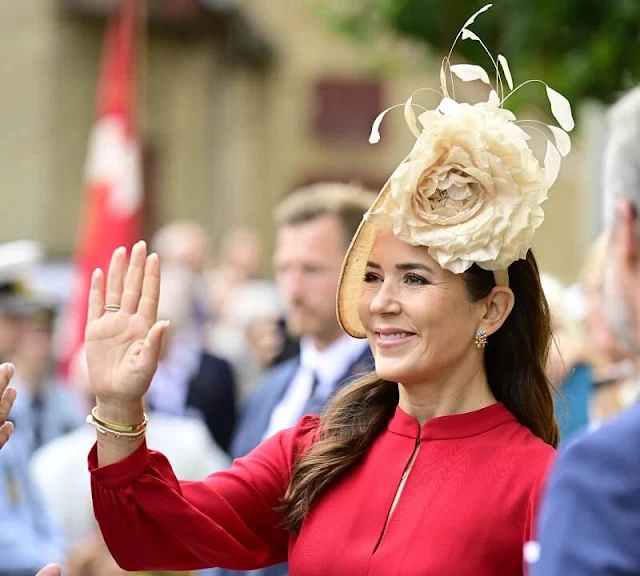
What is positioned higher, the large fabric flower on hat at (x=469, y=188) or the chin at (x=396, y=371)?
the large fabric flower on hat at (x=469, y=188)

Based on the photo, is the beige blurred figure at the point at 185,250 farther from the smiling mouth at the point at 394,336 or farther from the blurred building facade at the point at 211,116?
the smiling mouth at the point at 394,336

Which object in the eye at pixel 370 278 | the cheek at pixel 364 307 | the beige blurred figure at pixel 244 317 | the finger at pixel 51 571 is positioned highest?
the eye at pixel 370 278

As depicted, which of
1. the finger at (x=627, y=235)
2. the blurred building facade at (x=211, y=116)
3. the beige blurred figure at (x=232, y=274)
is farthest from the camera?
the blurred building facade at (x=211, y=116)

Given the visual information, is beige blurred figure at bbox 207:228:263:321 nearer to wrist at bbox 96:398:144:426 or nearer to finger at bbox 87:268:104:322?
finger at bbox 87:268:104:322

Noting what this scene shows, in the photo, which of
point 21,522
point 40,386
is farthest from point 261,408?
point 40,386

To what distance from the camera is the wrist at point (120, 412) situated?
10.8 feet

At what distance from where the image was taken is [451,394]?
3.42 meters

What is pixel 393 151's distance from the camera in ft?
61.0

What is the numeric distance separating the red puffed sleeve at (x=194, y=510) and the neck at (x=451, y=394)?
1.05 feet

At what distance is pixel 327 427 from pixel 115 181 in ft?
24.1

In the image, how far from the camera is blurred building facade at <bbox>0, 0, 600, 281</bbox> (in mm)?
16375

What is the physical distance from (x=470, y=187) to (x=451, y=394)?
509 mm

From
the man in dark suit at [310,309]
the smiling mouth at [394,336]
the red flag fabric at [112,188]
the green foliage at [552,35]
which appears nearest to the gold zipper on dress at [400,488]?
the smiling mouth at [394,336]

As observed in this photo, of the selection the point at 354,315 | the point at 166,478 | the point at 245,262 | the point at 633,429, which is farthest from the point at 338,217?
the point at 245,262
